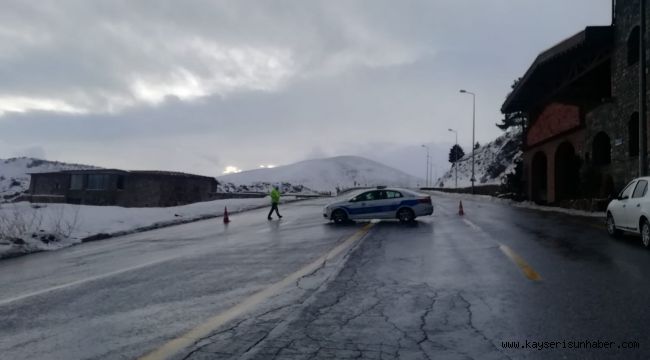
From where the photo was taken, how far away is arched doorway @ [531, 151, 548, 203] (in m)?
38.8

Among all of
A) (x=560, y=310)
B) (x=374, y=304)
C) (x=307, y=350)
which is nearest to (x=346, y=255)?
(x=374, y=304)

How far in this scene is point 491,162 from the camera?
12281 centimetres

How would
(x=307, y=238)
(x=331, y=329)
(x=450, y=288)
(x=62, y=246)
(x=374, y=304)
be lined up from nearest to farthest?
(x=331, y=329), (x=374, y=304), (x=450, y=288), (x=307, y=238), (x=62, y=246)

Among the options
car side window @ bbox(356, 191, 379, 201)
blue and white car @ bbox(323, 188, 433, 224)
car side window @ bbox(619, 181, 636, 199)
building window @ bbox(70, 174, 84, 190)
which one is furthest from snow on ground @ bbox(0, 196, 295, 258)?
building window @ bbox(70, 174, 84, 190)

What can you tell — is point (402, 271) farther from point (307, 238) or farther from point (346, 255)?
point (307, 238)

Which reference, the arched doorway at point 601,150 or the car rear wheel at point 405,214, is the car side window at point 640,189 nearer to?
the car rear wheel at point 405,214

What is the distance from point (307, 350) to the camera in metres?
4.40

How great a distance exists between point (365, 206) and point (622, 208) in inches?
364

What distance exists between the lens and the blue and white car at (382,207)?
1947 centimetres

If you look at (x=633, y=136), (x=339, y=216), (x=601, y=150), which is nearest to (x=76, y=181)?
(x=339, y=216)

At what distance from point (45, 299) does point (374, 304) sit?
464cm

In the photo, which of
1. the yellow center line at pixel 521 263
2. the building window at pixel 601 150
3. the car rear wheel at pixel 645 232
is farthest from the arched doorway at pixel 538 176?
the yellow center line at pixel 521 263

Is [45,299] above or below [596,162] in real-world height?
below

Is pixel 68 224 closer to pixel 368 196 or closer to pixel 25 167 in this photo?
pixel 368 196
